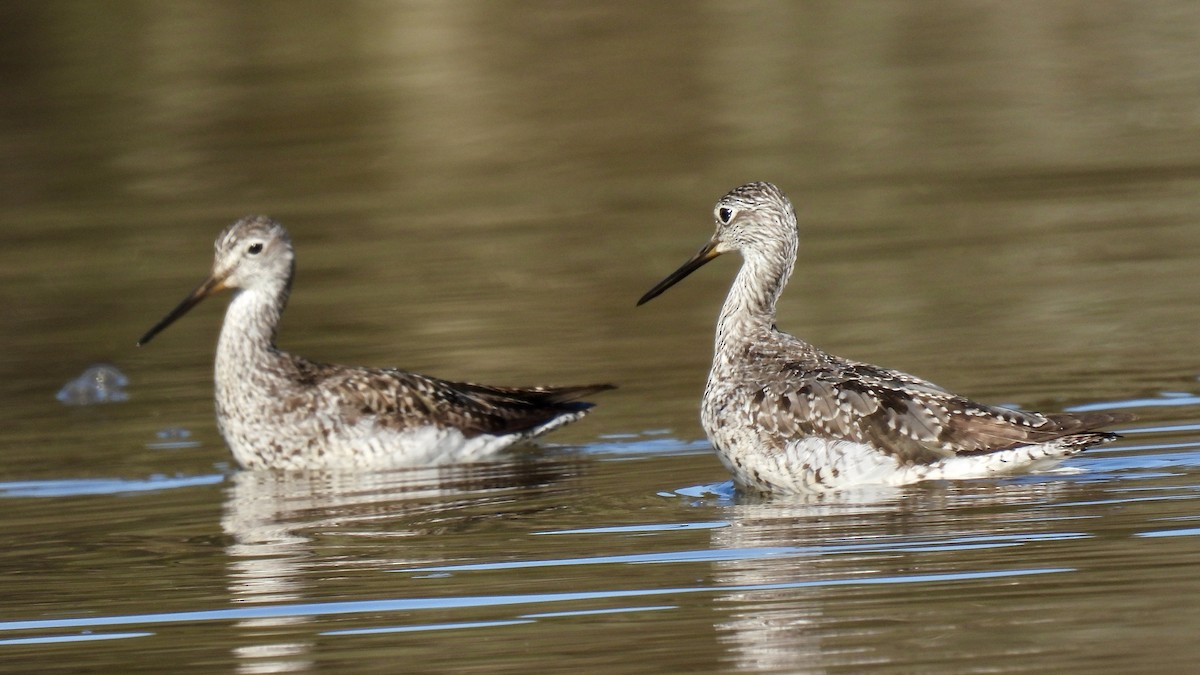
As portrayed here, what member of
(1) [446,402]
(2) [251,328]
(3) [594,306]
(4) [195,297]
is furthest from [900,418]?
(3) [594,306]

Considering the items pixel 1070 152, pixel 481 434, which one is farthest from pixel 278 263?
pixel 1070 152

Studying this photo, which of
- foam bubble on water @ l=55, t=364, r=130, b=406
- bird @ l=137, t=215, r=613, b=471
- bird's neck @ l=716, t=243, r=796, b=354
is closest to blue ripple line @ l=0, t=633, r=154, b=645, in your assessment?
bird's neck @ l=716, t=243, r=796, b=354

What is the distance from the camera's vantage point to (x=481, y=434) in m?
13.2

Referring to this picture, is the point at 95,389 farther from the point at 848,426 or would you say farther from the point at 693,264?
the point at 848,426

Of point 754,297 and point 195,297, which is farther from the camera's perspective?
point 195,297

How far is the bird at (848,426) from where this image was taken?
32.8 ft

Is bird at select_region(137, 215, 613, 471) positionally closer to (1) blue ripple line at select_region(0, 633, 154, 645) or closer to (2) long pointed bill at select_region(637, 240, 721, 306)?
(2) long pointed bill at select_region(637, 240, 721, 306)

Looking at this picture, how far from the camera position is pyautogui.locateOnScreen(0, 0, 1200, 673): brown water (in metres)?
7.86

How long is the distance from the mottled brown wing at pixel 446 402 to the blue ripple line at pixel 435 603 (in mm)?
4612

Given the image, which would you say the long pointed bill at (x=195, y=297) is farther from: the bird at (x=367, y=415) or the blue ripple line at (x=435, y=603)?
the blue ripple line at (x=435, y=603)

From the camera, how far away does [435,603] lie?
27.1 feet

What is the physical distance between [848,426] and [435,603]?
279 centimetres

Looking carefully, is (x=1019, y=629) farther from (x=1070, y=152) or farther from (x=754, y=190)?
(x=1070, y=152)

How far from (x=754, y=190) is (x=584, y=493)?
216 cm
